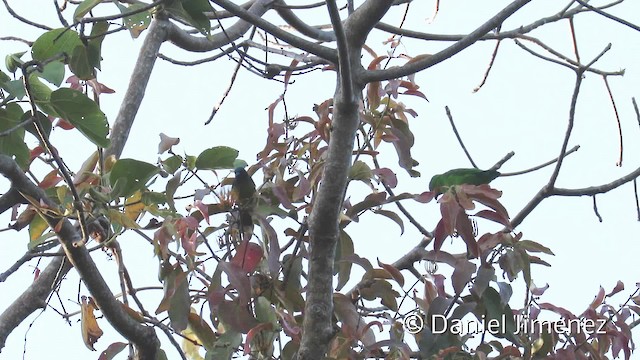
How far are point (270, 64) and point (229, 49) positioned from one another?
0.87 ft

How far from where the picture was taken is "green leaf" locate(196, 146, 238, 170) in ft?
4.95

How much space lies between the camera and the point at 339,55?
1379 millimetres

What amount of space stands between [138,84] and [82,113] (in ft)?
2.64

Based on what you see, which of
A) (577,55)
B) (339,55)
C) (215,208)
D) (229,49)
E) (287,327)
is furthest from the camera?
(229,49)

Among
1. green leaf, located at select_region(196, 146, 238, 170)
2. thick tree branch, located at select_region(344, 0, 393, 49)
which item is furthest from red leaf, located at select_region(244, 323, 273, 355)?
thick tree branch, located at select_region(344, 0, 393, 49)

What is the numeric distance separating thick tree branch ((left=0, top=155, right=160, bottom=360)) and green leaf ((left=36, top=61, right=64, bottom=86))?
0.14 meters

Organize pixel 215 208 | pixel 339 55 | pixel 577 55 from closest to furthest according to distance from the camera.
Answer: pixel 339 55 → pixel 215 208 → pixel 577 55

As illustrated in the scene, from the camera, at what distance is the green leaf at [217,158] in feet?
4.95

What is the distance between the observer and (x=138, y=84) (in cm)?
211

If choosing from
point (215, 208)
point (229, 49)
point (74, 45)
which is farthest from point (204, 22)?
point (229, 49)

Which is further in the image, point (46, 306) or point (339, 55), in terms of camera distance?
point (46, 306)

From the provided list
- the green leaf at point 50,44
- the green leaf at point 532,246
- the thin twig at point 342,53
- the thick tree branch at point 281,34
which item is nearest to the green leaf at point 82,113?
the green leaf at point 50,44

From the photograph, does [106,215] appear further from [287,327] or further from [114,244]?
[287,327]

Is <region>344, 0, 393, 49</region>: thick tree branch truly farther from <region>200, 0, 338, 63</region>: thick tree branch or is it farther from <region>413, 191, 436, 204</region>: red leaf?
<region>413, 191, 436, 204</region>: red leaf
